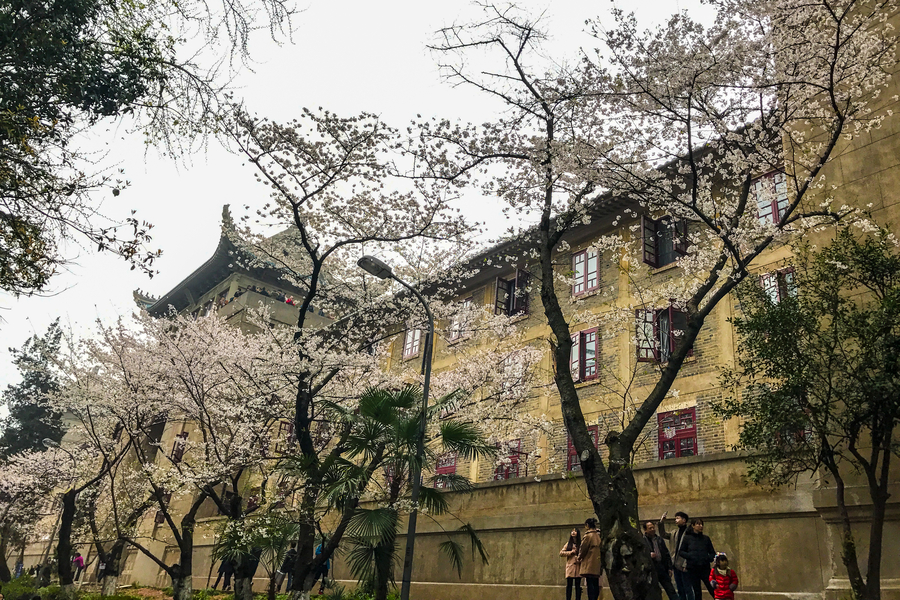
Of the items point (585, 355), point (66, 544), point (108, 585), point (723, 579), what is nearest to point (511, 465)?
point (585, 355)

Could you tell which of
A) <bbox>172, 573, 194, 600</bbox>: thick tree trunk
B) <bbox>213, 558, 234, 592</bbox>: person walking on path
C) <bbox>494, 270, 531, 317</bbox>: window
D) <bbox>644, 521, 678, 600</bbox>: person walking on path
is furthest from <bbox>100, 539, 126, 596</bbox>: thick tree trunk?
<bbox>644, 521, 678, 600</bbox>: person walking on path

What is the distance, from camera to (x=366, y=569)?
1102cm

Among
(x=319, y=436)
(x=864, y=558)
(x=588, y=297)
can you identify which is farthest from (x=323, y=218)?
(x=864, y=558)

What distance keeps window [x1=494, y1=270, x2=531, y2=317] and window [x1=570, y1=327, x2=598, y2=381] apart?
2.95m

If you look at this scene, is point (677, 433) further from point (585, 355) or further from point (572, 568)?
point (572, 568)

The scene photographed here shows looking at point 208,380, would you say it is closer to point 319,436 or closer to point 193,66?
point 319,436

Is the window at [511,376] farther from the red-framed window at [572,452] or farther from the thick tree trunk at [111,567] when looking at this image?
the thick tree trunk at [111,567]

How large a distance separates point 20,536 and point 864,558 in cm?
4278

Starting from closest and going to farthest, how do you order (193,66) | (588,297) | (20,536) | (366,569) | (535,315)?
(193,66), (366,569), (588,297), (535,315), (20,536)

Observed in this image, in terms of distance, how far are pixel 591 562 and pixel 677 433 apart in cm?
764

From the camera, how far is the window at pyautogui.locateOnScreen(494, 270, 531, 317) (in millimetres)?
24312

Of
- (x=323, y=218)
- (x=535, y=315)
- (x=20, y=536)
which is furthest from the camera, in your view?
(x=20, y=536)

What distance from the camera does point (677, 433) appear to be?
17.6 m

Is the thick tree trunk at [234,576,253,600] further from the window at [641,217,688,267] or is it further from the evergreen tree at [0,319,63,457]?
the evergreen tree at [0,319,63,457]
